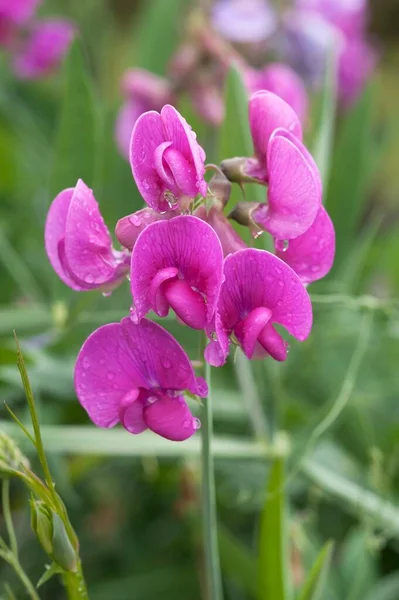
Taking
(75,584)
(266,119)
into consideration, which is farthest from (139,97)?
(75,584)

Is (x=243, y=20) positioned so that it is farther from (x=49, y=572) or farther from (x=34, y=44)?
(x=49, y=572)

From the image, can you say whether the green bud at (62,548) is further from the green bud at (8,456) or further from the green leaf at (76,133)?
the green leaf at (76,133)

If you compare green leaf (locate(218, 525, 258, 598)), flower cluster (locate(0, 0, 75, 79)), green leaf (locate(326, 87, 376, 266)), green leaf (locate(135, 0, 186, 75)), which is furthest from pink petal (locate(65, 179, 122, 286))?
flower cluster (locate(0, 0, 75, 79))

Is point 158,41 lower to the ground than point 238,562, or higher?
higher

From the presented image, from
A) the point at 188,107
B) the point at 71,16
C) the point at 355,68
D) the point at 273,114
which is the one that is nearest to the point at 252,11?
the point at 355,68

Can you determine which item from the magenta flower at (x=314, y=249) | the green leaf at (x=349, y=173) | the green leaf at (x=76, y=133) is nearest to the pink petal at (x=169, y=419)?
the magenta flower at (x=314, y=249)

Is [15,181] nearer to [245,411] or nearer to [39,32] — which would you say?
[39,32]

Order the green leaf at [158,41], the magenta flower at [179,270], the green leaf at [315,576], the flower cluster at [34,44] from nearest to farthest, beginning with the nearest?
the magenta flower at [179,270] → the green leaf at [315,576] → the green leaf at [158,41] → the flower cluster at [34,44]
